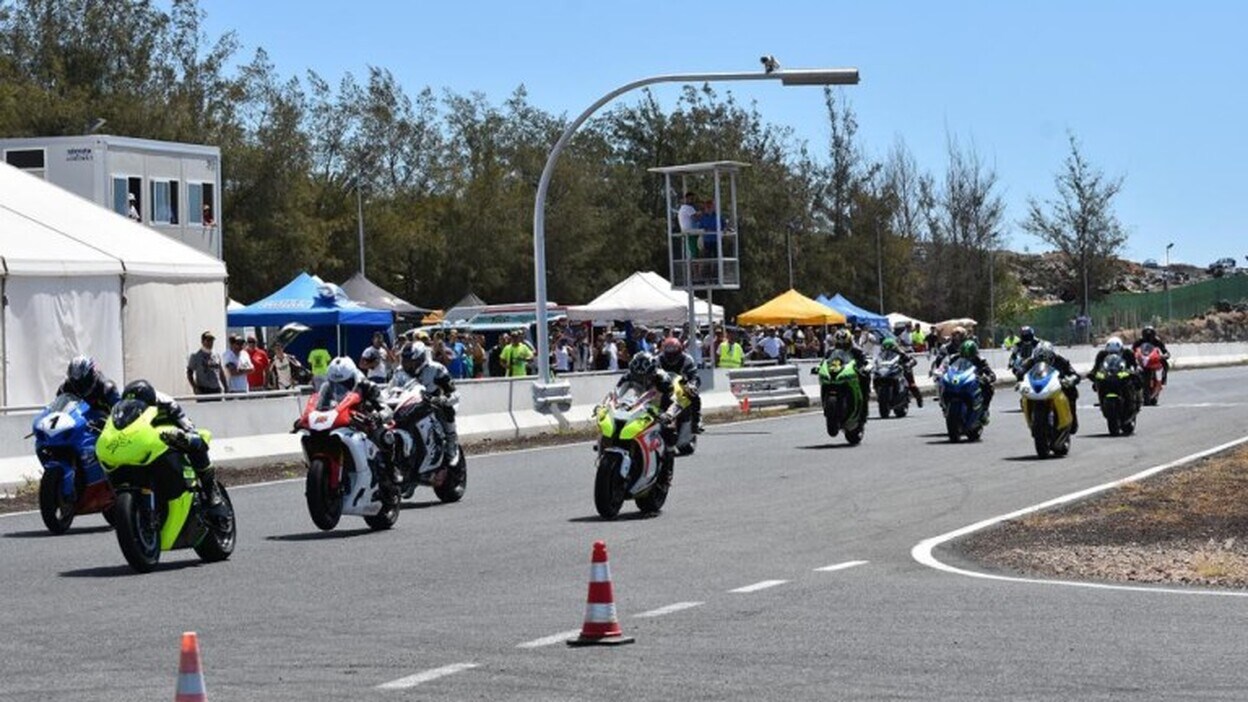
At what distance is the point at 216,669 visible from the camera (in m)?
10.5

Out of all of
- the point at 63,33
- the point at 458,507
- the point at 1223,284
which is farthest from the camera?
the point at 1223,284

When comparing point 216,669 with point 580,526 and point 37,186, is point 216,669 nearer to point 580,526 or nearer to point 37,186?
point 580,526

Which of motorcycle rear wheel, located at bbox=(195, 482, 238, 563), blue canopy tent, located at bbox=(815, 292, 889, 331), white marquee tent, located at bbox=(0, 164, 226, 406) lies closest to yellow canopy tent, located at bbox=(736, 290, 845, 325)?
blue canopy tent, located at bbox=(815, 292, 889, 331)

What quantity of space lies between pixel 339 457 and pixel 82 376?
2386mm

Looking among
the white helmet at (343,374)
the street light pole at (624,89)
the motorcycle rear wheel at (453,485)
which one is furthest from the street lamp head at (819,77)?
the white helmet at (343,374)

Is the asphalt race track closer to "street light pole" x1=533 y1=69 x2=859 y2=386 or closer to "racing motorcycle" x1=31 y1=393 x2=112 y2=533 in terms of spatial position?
"racing motorcycle" x1=31 y1=393 x2=112 y2=533

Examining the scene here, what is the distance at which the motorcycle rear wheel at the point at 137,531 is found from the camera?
50.1 ft

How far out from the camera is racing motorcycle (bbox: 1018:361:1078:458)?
26.9 m

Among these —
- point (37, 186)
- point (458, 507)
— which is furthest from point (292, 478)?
point (37, 186)

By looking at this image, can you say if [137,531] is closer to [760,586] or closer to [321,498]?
[321,498]

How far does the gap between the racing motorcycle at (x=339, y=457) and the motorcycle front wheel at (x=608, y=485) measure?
2023 millimetres

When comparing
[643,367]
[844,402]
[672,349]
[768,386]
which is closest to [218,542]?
[643,367]

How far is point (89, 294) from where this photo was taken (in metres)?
31.6

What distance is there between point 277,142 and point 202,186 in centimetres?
2399
